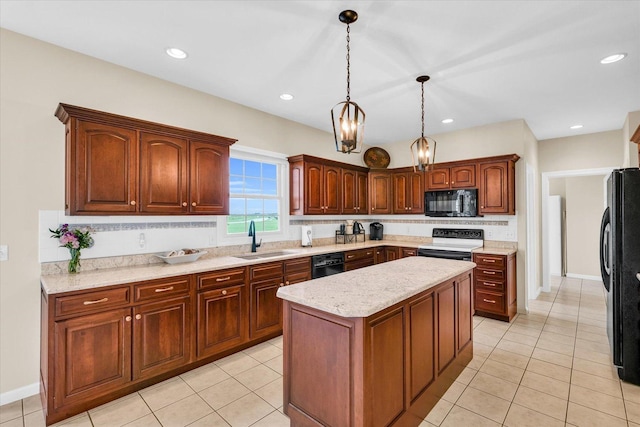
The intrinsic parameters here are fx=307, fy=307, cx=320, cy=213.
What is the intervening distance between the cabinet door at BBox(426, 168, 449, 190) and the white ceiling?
1.25 meters

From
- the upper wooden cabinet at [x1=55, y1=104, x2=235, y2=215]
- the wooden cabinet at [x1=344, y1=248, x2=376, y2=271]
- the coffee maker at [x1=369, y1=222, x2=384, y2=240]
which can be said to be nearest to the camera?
the upper wooden cabinet at [x1=55, y1=104, x2=235, y2=215]

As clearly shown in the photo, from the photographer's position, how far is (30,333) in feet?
8.05

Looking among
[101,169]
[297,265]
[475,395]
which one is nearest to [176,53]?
[101,169]

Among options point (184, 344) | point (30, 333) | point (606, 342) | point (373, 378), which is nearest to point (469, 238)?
point (606, 342)

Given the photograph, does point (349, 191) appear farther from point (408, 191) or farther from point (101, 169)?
point (101, 169)

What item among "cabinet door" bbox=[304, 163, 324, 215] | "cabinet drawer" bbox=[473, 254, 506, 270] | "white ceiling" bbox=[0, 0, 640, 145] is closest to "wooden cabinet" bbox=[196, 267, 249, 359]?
"cabinet door" bbox=[304, 163, 324, 215]

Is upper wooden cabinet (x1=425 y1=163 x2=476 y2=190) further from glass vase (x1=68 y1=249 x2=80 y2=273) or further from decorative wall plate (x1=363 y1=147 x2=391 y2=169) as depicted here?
glass vase (x1=68 y1=249 x2=80 y2=273)

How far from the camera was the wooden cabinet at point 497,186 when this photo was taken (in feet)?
14.1

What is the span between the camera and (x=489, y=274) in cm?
418

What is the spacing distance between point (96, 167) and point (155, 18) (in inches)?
49.5

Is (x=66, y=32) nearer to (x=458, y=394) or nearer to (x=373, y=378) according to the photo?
(x=373, y=378)

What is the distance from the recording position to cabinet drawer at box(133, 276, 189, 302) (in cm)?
248

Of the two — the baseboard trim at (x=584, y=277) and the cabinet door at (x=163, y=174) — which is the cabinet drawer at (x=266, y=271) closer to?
the cabinet door at (x=163, y=174)

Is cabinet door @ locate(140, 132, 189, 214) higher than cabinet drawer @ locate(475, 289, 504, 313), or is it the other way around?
cabinet door @ locate(140, 132, 189, 214)
